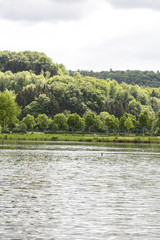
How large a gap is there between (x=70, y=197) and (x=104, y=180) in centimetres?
1394

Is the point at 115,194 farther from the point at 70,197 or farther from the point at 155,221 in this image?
the point at 155,221

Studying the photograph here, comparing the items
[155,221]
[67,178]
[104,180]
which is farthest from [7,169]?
[155,221]

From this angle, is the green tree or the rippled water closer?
the rippled water

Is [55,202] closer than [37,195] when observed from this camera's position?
Yes

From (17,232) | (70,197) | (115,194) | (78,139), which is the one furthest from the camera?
(78,139)

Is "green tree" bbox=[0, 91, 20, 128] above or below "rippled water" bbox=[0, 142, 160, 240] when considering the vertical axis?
above

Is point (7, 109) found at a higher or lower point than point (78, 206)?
higher

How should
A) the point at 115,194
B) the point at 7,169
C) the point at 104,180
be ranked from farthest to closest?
the point at 7,169, the point at 104,180, the point at 115,194

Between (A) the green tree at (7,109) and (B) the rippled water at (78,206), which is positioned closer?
(B) the rippled water at (78,206)

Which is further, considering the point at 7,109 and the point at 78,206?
the point at 7,109

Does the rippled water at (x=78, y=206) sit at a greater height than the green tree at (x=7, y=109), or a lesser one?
lesser

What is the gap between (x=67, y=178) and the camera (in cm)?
5219

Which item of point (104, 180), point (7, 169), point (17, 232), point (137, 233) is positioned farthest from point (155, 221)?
point (7, 169)

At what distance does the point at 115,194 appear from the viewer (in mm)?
40469
